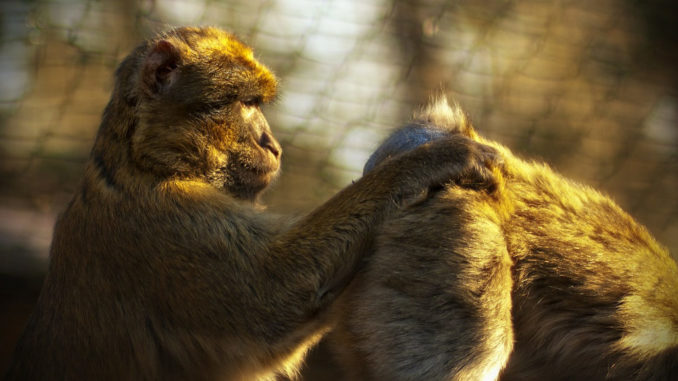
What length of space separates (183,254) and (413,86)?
192 inches

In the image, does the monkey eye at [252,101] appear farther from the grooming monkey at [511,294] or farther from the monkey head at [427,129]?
the grooming monkey at [511,294]

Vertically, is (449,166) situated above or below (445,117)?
below

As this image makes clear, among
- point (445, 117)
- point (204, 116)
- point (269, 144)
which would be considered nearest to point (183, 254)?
point (204, 116)

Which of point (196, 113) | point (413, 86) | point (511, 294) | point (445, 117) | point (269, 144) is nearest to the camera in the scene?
point (511, 294)

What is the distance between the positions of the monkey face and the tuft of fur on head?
2.34 feet

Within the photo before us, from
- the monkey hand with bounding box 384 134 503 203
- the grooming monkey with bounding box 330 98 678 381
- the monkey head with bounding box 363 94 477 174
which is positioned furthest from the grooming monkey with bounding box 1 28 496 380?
the monkey head with bounding box 363 94 477 174

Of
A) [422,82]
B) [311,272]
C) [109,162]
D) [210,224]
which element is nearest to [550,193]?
[311,272]

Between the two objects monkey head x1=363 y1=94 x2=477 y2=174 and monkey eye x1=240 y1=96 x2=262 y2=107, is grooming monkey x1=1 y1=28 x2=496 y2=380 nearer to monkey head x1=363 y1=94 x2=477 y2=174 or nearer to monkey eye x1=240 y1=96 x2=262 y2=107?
monkey eye x1=240 y1=96 x2=262 y2=107

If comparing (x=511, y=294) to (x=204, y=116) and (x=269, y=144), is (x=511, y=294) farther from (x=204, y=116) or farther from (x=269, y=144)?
(x=204, y=116)

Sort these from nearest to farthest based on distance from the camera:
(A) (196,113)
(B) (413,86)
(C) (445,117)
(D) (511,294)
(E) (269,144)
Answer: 1. (D) (511,294)
2. (A) (196,113)
3. (E) (269,144)
4. (C) (445,117)
5. (B) (413,86)

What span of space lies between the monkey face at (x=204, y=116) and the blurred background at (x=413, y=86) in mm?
1754

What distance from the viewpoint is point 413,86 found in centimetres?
759

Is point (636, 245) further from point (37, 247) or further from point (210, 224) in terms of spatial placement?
point (37, 247)

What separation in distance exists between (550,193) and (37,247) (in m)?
3.13
